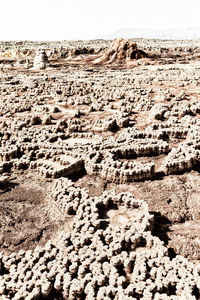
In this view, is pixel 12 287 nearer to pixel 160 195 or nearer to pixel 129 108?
pixel 160 195

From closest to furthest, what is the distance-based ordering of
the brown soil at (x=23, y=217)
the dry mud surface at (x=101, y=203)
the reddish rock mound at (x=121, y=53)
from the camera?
the dry mud surface at (x=101, y=203) → the brown soil at (x=23, y=217) → the reddish rock mound at (x=121, y=53)

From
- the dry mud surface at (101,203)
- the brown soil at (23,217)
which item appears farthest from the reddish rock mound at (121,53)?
the brown soil at (23,217)

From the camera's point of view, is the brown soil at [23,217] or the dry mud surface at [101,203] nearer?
the dry mud surface at [101,203]

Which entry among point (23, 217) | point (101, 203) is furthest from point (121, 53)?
point (23, 217)

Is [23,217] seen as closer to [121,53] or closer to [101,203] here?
[101,203]

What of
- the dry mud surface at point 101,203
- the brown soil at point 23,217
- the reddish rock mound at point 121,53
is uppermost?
the reddish rock mound at point 121,53

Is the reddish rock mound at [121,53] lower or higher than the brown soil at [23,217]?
higher

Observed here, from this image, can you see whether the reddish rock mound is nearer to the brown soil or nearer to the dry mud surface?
the dry mud surface

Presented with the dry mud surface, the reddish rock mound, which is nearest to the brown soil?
the dry mud surface

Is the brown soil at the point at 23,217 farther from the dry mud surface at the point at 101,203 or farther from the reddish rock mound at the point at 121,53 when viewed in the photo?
the reddish rock mound at the point at 121,53

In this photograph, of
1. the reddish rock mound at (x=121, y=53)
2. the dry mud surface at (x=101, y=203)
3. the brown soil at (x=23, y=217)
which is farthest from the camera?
the reddish rock mound at (x=121, y=53)

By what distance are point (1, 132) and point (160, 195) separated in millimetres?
6148

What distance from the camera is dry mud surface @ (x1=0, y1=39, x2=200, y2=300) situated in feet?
13.5

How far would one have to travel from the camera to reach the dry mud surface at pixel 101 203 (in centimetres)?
412
